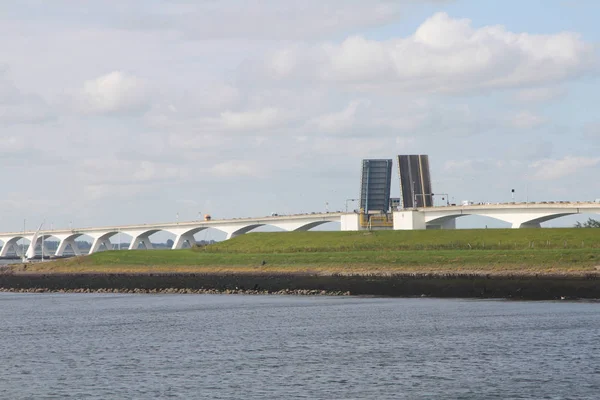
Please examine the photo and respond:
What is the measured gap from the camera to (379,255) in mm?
89062

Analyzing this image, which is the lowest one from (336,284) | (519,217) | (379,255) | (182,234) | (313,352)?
(313,352)

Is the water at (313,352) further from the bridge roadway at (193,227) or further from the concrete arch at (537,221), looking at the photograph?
the bridge roadway at (193,227)

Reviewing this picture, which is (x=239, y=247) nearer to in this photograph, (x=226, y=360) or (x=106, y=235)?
(x=226, y=360)

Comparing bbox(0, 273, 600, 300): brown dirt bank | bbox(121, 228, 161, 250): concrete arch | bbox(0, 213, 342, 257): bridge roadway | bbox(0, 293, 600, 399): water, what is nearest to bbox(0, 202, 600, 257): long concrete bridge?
bbox(0, 213, 342, 257): bridge roadway

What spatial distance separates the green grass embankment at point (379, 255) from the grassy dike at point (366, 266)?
11 centimetres

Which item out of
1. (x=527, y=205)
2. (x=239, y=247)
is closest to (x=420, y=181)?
(x=527, y=205)

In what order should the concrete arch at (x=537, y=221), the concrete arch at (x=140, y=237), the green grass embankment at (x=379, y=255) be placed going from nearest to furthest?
the green grass embankment at (x=379, y=255) → the concrete arch at (x=537, y=221) → the concrete arch at (x=140, y=237)

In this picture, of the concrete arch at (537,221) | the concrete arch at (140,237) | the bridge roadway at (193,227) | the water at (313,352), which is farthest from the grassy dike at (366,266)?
the concrete arch at (140,237)

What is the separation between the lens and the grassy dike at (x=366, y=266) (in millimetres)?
70000

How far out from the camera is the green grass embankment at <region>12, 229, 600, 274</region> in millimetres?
76625

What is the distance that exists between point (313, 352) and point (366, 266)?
46713mm

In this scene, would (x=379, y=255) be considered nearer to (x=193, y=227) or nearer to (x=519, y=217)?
(x=519, y=217)

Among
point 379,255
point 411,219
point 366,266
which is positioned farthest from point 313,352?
point 411,219

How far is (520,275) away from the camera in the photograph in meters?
71.5
